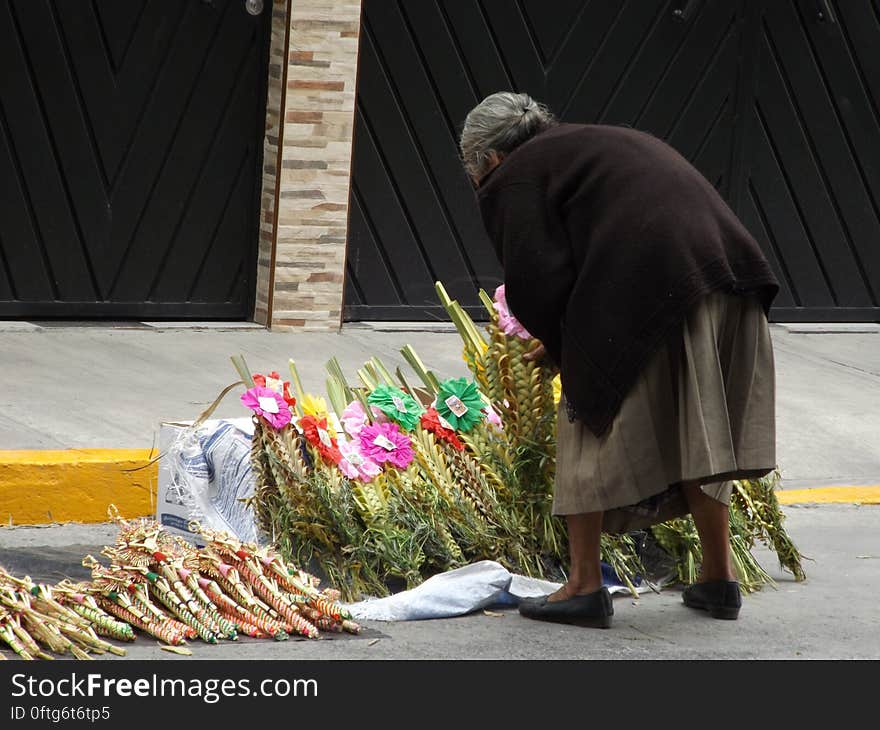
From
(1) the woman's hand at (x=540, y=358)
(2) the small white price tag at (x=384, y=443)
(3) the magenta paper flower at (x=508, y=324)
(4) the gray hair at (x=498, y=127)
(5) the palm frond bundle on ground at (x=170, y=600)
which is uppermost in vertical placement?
(4) the gray hair at (x=498, y=127)

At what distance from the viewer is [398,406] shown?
17.7ft

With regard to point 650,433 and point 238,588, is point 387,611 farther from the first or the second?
point 650,433

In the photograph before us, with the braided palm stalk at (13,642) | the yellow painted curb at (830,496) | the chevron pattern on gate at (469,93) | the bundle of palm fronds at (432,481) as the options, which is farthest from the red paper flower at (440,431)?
the chevron pattern on gate at (469,93)

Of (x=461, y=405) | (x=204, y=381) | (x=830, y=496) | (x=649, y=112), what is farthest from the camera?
(x=649, y=112)

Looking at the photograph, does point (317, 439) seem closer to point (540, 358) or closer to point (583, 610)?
point (540, 358)

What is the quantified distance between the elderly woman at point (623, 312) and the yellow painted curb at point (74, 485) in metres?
1.76

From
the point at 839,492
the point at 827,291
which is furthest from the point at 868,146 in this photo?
the point at 839,492

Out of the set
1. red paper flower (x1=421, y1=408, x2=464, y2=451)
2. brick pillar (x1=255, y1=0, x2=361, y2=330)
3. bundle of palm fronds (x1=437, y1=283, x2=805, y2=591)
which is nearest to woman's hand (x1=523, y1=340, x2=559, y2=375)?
bundle of palm fronds (x1=437, y1=283, x2=805, y2=591)

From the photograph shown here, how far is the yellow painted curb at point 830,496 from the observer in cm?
708

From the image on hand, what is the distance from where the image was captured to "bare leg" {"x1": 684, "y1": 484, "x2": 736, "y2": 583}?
506 centimetres

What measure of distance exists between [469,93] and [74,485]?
4.14 metres

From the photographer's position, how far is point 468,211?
952cm

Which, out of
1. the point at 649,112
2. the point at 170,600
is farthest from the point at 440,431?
the point at 649,112

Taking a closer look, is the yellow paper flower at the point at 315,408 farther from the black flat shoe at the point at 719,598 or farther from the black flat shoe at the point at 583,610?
the black flat shoe at the point at 719,598
